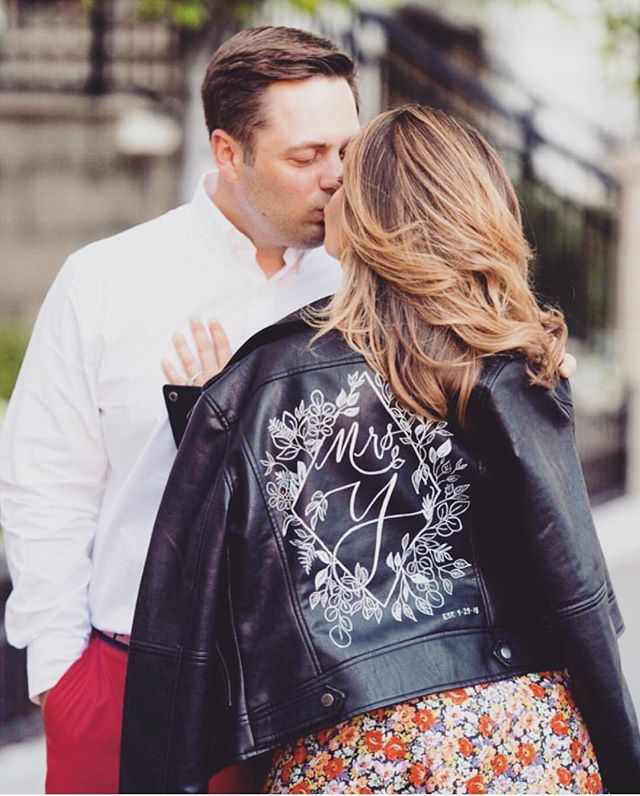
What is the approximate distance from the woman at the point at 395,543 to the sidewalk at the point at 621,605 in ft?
7.82

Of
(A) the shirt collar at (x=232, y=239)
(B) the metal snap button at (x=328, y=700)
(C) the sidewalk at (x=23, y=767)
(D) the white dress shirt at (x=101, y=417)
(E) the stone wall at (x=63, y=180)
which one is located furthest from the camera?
(E) the stone wall at (x=63, y=180)

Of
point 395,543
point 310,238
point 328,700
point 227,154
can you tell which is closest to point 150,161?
point 227,154

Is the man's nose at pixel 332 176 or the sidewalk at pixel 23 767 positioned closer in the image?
the man's nose at pixel 332 176

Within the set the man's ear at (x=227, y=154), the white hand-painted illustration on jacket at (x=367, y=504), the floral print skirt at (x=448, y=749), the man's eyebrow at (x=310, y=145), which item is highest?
the man's eyebrow at (x=310, y=145)

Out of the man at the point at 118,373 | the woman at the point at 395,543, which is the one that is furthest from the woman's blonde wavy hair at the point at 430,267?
the man at the point at 118,373

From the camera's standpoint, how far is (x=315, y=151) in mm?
2670

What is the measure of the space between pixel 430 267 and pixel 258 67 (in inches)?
32.7

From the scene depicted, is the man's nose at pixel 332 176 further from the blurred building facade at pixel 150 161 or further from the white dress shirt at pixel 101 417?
the blurred building facade at pixel 150 161

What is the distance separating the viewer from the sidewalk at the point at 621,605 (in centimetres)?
439

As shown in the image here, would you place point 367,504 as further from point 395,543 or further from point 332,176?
point 332,176

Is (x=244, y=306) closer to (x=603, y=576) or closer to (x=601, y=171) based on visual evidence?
(x=603, y=576)

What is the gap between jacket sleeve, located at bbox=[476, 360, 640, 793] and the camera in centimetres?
214

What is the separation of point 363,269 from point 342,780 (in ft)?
3.02

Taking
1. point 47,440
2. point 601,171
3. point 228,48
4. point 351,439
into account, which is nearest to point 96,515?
point 47,440
